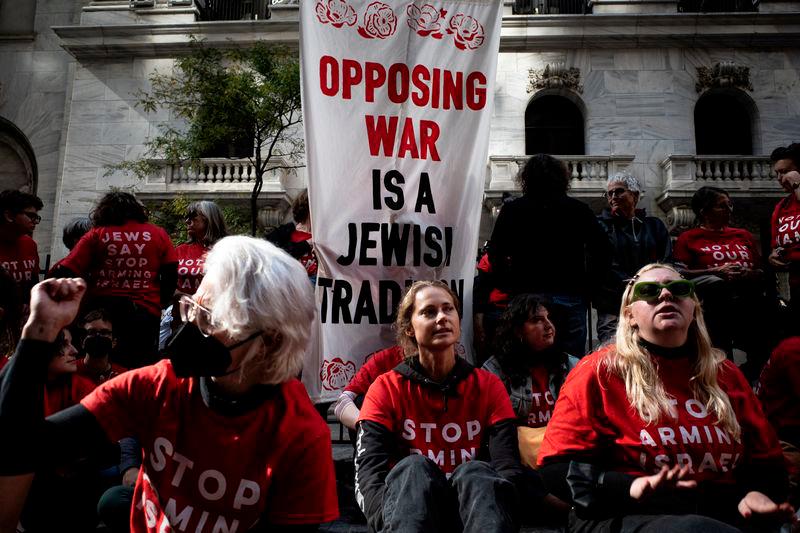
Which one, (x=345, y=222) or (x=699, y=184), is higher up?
(x=699, y=184)

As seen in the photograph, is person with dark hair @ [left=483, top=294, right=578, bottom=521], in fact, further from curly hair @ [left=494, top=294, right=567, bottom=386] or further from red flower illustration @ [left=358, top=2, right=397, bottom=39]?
red flower illustration @ [left=358, top=2, right=397, bottom=39]

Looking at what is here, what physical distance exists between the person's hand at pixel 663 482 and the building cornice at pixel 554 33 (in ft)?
53.1

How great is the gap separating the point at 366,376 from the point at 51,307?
2277 mm

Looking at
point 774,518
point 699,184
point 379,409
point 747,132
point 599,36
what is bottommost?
point 774,518

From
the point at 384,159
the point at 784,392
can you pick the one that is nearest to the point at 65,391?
the point at 384,159

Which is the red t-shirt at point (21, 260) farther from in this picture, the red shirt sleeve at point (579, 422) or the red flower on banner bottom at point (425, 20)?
the red shirt sleeve at point (579, 422)

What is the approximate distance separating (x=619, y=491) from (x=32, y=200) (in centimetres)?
523

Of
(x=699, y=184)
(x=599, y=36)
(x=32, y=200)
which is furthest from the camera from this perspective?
(x=599, y=36)

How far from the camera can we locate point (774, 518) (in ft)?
6.84

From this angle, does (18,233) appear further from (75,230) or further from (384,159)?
(384,159)

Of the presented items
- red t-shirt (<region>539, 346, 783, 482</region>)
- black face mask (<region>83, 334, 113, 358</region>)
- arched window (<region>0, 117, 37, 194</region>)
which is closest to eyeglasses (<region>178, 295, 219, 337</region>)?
red t-shirt (<region>539, 346, 783, 482</region>)

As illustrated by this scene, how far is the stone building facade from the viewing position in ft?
51.2

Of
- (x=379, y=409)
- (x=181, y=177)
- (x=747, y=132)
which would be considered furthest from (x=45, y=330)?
(x=747, y=132)

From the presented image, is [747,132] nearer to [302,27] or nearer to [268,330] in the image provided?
[302,27]
